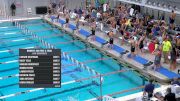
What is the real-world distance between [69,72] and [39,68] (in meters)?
8.40

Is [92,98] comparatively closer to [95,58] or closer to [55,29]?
[95,58]

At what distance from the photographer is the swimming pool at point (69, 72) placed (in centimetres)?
1576

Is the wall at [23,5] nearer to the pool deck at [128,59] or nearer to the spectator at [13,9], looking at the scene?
the spectator at [13,9]

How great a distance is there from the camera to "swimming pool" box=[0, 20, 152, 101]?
15.8m

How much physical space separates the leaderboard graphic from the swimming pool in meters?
5.59

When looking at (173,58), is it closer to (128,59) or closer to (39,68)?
(128,59)

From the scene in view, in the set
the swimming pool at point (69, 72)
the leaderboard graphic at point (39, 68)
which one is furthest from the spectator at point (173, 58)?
the leaderboard graphic at point (39, 68)

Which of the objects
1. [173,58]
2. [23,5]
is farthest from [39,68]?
[23,5]

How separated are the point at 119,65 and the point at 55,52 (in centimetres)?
966

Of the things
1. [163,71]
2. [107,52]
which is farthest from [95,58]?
[163,71]

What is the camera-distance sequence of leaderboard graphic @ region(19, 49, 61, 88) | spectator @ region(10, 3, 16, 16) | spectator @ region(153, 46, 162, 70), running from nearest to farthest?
leaderboard graphic @ region(19, 49, 61, 88), spectator @ region(153, 46, 162, 70), spectator @ region(10, 3, 16, 16)

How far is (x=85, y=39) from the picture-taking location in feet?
74.2

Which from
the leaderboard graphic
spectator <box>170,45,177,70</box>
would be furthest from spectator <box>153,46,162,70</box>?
the leaderboard graphic

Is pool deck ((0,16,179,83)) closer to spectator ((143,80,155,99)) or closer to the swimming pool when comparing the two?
the swimming pool
